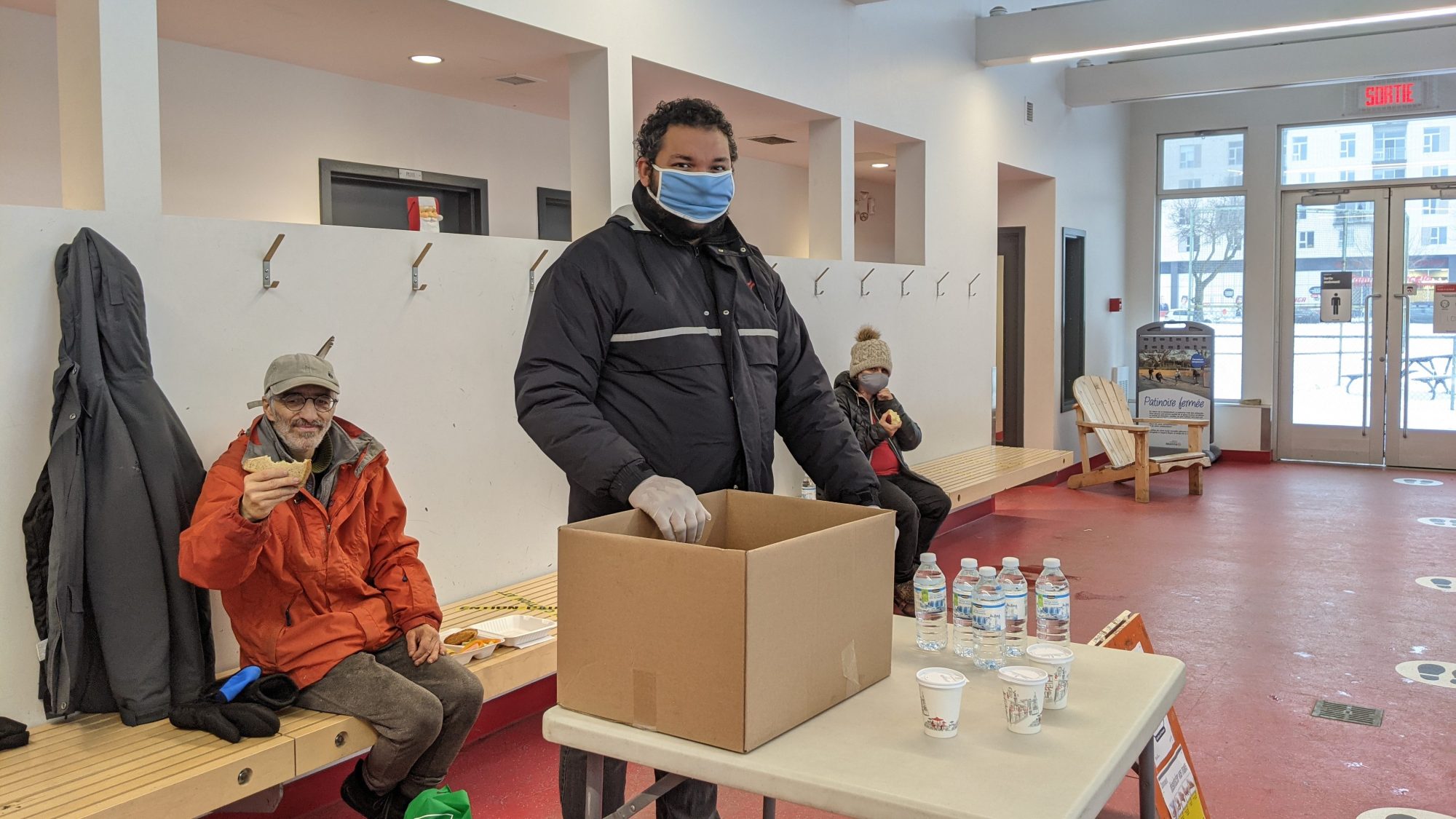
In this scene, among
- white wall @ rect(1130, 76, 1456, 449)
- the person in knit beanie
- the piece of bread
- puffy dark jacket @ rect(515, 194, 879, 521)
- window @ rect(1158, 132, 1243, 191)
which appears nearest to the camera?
puffy dark jacket @ rect(515, 194, 879, 521)

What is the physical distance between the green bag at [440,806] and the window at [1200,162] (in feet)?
34.5

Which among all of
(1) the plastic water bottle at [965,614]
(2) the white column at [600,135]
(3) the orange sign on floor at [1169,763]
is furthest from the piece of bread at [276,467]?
(2) the white column at [600,135]

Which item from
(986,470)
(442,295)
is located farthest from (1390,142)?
(442,295)

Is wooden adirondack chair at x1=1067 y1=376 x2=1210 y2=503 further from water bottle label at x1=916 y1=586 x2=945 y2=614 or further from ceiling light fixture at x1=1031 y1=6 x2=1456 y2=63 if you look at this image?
water bottle label at x1=916 y1=586 x2=945 y2=614

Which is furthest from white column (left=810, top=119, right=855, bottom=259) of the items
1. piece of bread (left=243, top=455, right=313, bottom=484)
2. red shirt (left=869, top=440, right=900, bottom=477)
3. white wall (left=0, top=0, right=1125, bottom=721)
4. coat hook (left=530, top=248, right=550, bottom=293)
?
piece of bread (left=243, top=455, right=313, bottom=484)

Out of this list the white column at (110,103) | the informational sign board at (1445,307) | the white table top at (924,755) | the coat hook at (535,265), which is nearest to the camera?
the white table top at (924,755)

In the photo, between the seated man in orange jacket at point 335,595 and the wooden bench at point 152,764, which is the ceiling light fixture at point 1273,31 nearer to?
the seated man in orange jacket at point 335,595

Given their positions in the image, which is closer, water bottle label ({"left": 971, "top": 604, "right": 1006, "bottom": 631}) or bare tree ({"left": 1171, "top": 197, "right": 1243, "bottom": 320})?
water bottle label ({"left": 971, "top": 604, "right": 1006, "bottom": 631})

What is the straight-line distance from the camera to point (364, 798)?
2.89 metres

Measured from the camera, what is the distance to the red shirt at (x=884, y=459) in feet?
17.9

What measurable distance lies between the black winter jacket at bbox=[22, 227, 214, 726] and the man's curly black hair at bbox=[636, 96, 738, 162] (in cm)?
155

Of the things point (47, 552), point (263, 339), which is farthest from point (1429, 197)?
point (47, 552)

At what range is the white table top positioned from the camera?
1.50 meters

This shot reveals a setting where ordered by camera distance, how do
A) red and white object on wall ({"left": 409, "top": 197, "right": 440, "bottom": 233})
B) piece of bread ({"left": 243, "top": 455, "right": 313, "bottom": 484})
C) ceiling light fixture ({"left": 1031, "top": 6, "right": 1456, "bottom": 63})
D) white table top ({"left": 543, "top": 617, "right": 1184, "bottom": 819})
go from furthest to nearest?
ceiling light fixture ({"left": 1031, "top": 6, "right": 1456, "bottom": 63}) → red and white object on wall ({"left": 409, "top": 197, "right": 440, "bottom": 233}) → piece of bread ({"left": 243, "top": 455, "right": 313, "bottom": 484}) → white table top ({"left": 543, "top": 617, "right": 1184, "bottom": 819})
